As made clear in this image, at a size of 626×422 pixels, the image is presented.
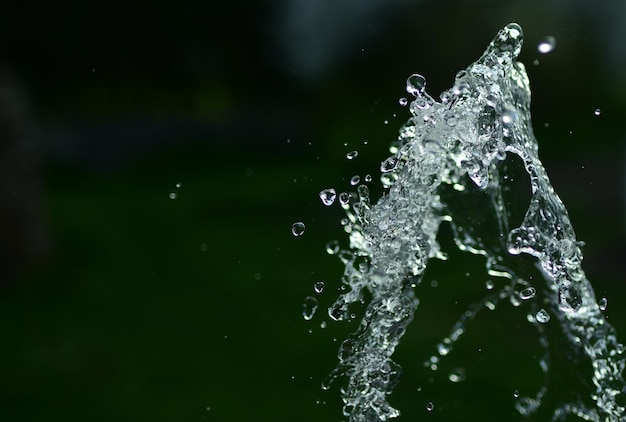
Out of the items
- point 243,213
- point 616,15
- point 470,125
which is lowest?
point 470,125

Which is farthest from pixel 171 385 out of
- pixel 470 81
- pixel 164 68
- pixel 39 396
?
pixel 164 68

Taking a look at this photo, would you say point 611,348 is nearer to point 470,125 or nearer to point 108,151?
point 470,125

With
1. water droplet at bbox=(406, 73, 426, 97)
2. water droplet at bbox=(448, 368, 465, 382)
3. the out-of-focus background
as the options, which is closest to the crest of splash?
water droplet at bbox=(406, 73, 426, 97)

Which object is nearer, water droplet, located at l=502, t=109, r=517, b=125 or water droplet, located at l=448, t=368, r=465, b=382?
water droplet, located at l=502, t=109, r=517, b=125

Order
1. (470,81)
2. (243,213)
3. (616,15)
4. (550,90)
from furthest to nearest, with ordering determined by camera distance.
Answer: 1. (616,15)
2. (243,213)
3. (550,90)
4. (470,81)

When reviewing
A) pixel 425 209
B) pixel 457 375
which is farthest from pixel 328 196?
pixel 457 375

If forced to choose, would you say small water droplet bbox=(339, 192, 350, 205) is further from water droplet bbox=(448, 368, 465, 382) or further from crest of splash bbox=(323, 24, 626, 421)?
water droplet bbox=(448, 368, 465, 382)

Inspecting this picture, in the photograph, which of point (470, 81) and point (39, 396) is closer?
point (470, 81)
